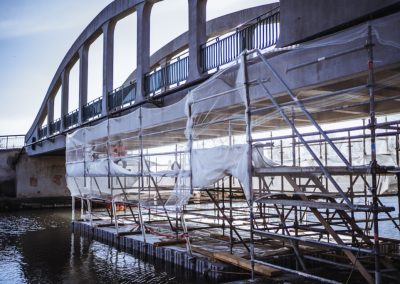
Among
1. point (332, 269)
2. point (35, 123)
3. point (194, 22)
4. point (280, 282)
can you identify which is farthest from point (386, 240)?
point (35, 123)

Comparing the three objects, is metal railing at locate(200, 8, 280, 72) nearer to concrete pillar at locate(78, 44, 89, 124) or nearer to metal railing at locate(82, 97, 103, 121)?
metal railing at locate(82, 97, 103, 121)

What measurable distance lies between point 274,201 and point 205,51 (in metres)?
7.99

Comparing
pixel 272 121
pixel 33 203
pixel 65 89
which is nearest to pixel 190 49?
pixel 272 121

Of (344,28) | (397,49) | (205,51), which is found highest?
(205,51)

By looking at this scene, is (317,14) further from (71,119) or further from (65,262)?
(71,119)

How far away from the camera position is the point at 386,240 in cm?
1091

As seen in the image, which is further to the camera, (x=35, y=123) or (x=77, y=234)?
(x=35, y=123)

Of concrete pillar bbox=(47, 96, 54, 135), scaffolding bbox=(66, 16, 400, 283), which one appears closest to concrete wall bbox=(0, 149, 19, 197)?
concrete pillar bbox=(47, 96, 54, 135)

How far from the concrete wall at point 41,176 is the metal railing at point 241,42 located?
27793mm

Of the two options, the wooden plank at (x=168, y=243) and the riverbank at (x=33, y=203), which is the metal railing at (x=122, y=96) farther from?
the riverbank at (x=33, y=203)

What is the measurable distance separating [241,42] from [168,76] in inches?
193

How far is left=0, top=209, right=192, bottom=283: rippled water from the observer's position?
39.6ft

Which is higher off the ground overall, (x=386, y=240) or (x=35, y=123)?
(x=35, y=123)

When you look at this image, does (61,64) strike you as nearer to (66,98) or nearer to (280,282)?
(66,98)
